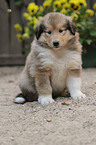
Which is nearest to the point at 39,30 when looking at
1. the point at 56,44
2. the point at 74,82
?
the point at 56,44

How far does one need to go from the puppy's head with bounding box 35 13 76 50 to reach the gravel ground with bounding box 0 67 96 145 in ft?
2.67

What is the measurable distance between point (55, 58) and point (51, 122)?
38.6 inches

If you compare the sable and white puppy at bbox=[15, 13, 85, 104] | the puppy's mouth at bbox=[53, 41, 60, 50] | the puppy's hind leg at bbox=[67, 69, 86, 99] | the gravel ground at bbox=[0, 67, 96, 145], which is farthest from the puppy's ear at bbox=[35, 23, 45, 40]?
the gravel ground at bbox=[0, 67, 96, 145]

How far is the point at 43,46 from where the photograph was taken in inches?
122

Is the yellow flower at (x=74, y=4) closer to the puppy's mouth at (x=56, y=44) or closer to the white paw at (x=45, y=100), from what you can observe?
the puppy's mouth at (x=56, y=44)

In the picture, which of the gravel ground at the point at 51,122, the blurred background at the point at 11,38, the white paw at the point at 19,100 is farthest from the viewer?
the blurred background at the point at 11,38

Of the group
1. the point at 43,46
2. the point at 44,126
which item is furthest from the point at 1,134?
the point at 43,46

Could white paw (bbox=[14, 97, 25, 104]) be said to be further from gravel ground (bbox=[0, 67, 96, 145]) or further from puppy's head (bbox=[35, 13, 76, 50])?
puppy's head (bbox=[35, 13, 76, 50])

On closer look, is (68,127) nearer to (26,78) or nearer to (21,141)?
(21,141)

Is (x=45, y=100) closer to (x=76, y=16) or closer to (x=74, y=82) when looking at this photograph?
(x=74, y=82)

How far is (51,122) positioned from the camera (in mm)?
2459

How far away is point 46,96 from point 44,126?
0.75 m

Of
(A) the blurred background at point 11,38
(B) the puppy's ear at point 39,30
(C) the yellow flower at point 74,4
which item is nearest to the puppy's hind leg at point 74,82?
(B) the puppy's ear at point 39,30

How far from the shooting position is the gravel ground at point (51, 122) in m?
2.08
